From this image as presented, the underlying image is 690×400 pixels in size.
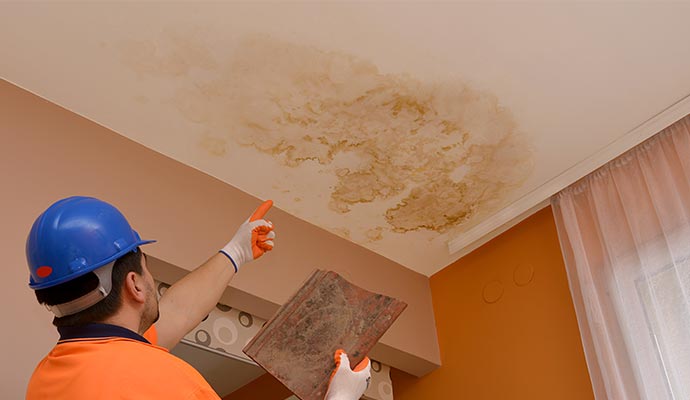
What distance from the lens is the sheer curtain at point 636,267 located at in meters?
2.97

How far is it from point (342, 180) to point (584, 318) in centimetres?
138

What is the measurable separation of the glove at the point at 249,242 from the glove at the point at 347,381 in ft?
2.02

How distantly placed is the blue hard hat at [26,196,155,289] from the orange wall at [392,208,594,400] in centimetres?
242

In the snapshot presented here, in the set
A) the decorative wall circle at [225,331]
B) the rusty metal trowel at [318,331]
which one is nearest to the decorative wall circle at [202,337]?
the decorative wall circle at [225,331]

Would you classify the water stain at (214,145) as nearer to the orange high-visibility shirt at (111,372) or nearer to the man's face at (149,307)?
the man's face at (149,307)

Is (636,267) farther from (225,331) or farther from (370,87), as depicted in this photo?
(225,331)

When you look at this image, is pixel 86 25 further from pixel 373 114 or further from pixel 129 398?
pixel 129 398

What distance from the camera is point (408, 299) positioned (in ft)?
14.2

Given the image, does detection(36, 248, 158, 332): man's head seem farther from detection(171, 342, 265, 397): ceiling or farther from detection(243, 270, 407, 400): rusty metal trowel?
detection(171, 342, 265, 397): ceiling

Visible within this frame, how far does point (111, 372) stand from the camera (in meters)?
1.54

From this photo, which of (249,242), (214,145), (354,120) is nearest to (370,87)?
(354,120)

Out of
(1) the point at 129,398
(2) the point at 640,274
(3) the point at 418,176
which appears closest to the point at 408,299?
(3) the point at 418,176

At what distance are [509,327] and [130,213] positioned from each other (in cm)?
206

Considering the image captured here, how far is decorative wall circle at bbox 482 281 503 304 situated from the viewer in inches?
158
